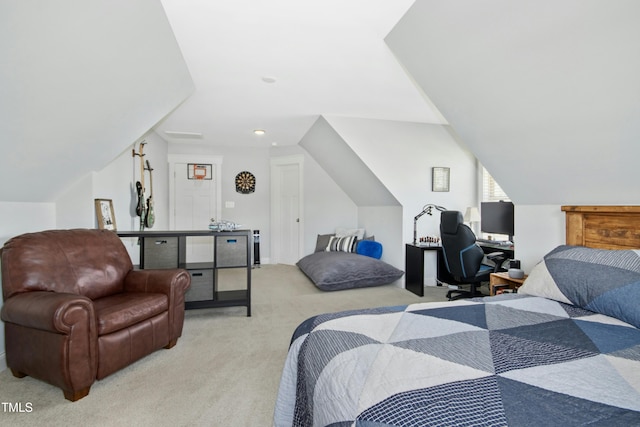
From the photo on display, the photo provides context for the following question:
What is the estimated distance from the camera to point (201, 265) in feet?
11.5

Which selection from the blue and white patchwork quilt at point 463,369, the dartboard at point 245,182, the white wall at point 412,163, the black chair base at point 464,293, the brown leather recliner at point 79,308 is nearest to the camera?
the blue and white patchwork quilt at point 463,369

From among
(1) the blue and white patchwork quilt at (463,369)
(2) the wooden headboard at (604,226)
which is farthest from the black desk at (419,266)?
(1) the blue and white patchwork quilt at (463,369)

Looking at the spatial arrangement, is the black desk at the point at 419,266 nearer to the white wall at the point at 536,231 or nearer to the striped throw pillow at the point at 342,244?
the white wall at the point at 536,231

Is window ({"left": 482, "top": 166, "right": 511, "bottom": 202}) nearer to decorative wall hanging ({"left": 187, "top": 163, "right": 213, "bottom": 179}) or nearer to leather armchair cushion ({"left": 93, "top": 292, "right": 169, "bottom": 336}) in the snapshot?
leather armchair cushion ({"left": 93, "top": 292, "right": 169, "bottom": 336})

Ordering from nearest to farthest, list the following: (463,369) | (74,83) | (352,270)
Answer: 1. (463,369)
2. (74,83)
3. (352,270)

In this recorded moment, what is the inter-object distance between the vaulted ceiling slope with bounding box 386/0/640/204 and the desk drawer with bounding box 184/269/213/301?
2.67 m

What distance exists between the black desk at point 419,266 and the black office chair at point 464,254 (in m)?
0.43

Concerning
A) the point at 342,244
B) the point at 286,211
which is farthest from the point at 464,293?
the point at 286,211

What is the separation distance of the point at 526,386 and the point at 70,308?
7.18 ft

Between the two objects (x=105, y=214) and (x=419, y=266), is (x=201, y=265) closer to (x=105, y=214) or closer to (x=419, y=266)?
(x=105, y=214)

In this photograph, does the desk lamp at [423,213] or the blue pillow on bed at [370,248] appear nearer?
the desk lamp at [423,213]

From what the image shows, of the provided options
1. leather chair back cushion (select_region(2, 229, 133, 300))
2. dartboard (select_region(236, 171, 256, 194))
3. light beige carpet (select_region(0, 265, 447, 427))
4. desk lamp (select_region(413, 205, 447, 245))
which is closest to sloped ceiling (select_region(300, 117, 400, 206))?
desk lamp (select_region(413, 205, 447, 245))

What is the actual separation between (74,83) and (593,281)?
120 inches

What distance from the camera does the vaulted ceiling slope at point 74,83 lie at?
5.00 ft
